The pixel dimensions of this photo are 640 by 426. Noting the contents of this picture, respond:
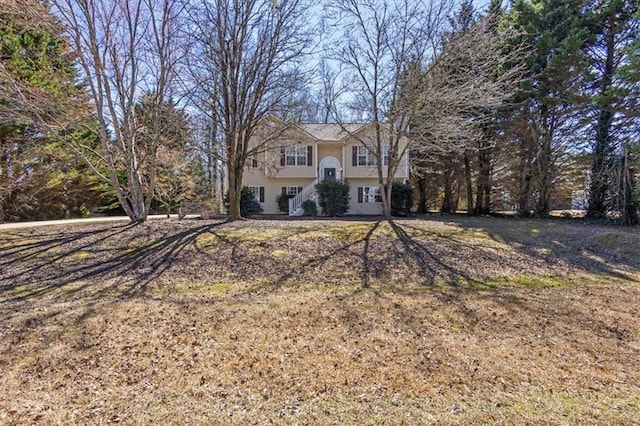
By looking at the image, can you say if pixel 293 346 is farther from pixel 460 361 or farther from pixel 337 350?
pixel 460 361

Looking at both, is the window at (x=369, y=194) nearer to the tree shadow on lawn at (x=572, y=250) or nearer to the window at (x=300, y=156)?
the window at (x=300, y=156)

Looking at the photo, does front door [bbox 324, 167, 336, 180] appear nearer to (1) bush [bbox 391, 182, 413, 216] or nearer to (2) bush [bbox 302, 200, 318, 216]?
(2) bush [bbox 302, 200, 318, 216]

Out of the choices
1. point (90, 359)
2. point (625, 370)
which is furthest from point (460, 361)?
point (90, 359)

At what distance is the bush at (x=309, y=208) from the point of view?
19.1 m

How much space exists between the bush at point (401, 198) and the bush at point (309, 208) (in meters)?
4.51

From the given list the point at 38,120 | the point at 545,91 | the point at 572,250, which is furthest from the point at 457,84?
the point at 38,120

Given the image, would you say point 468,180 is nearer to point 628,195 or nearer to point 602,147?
point 602,147

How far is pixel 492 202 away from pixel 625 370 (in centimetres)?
2113

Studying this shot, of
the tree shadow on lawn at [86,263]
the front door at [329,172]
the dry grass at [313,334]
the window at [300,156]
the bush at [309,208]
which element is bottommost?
the dry grass at [313,334]

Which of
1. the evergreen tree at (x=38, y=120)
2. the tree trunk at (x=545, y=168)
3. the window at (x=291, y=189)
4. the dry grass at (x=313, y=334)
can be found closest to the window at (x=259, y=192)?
the window at (x=291, y=189)

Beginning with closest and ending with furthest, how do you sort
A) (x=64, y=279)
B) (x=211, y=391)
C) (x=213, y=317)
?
(x=211, y=391) < (x=213, y=317) < (x=64, y=279)

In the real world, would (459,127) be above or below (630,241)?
above

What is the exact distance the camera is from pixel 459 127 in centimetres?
1255

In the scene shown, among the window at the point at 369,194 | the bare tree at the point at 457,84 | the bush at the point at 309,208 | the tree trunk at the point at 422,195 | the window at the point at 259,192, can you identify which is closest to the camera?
the bare tree at the point at 457,84
